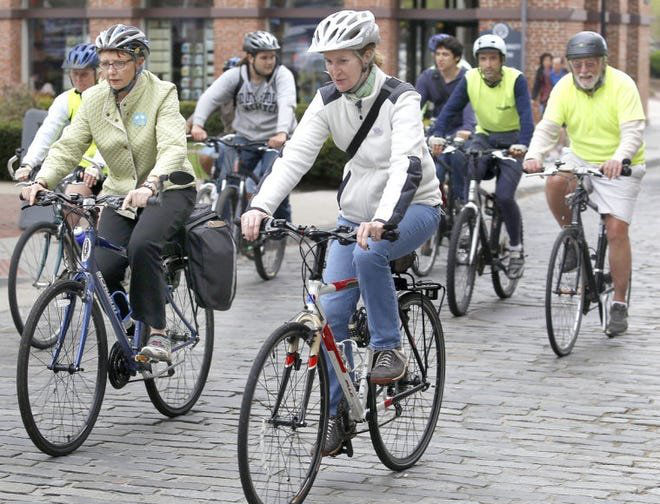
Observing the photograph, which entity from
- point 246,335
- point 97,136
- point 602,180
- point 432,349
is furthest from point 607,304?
point 97,136

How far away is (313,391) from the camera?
5242mm

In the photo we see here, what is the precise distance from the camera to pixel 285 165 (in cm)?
570

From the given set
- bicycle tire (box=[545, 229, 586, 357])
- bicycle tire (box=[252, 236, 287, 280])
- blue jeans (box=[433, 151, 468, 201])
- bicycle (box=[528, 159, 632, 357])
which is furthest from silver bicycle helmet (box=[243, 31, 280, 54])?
bicycle tire (box=[545, 229, 586, 357])

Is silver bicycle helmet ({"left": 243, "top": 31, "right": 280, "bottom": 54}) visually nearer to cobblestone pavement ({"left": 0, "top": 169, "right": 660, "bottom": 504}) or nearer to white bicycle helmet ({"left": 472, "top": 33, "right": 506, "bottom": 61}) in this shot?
white bicycle helmet ({"left": 472, "top": 33, "right": 506, "bottom": 61})

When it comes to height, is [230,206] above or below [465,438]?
above

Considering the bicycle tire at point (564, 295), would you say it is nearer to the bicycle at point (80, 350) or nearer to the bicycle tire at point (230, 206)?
the bicycle at point (80, 350)

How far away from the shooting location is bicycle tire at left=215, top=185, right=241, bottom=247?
11312mm

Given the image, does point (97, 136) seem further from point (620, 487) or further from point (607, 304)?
point (607, 304)

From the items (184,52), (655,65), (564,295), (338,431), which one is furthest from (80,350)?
(655,65)

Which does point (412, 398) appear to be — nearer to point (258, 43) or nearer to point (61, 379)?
point (61, 379)

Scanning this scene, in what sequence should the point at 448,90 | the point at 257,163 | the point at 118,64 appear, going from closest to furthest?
the point at 118,64 < the point at 257,163 < the point at 448,90

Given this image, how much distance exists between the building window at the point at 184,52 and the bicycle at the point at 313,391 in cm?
2935

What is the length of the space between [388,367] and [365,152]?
33.2 inches

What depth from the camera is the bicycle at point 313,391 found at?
4992 mm
